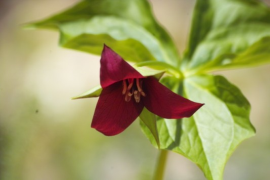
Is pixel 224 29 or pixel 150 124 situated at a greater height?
pixel 224 29

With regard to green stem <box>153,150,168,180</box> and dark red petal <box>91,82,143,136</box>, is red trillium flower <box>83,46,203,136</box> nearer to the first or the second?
dark red petal <box>91,82,143,136</box>

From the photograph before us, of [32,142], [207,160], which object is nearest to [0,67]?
[32,142]

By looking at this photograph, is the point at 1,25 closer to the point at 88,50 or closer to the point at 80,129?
the point at 80,129

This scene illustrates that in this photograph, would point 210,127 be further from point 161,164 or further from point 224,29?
point 224,29

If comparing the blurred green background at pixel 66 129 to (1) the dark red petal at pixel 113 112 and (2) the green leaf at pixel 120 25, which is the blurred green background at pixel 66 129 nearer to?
(2) the green leaf at pixel 120 25

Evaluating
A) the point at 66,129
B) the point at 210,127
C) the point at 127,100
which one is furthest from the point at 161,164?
the point at 66,129

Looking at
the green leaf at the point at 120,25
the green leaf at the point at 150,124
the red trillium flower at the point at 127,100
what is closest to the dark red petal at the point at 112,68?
the red trillium flower at the point at 127,100

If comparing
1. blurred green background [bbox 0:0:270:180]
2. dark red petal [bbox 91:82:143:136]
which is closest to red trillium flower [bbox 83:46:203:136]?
dark red petal [bbox 91:82:143:136]
